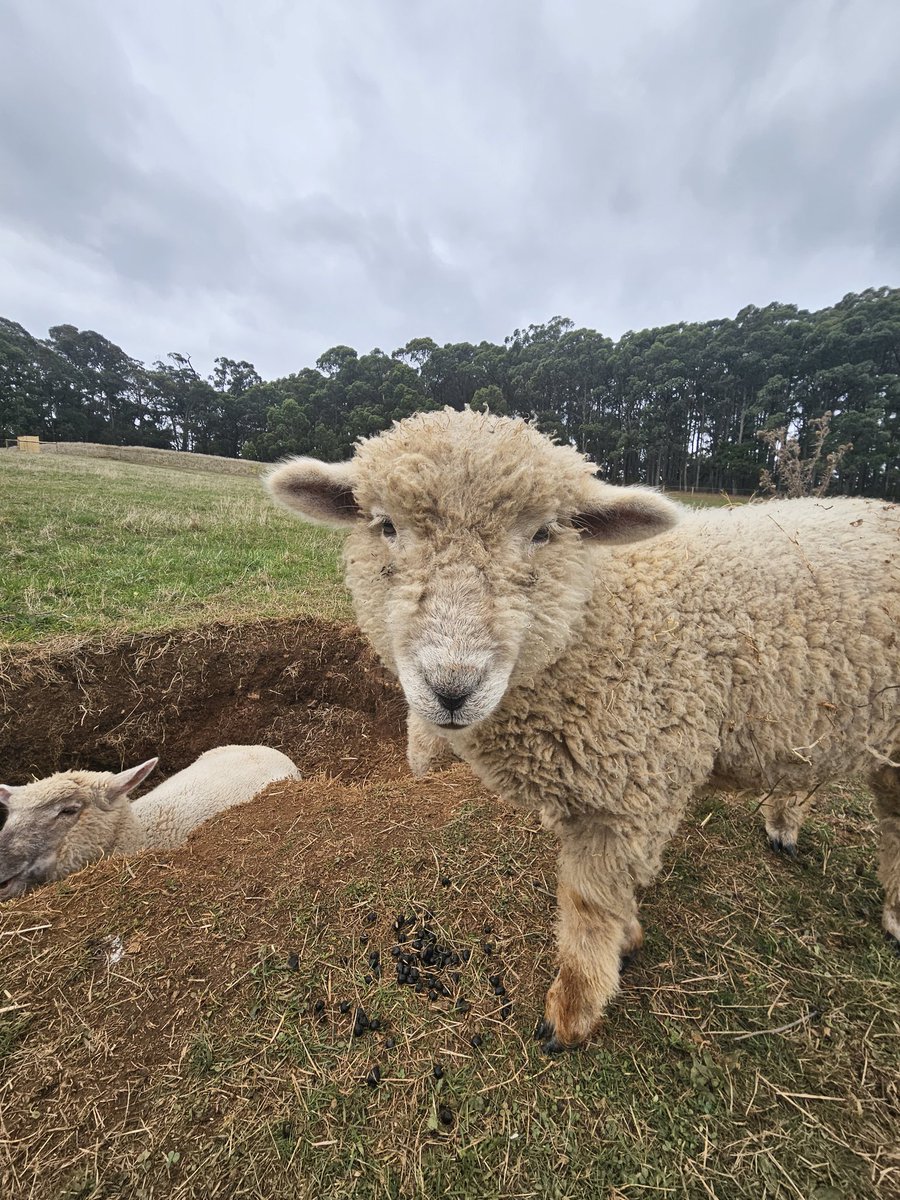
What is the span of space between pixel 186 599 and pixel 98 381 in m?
84.0

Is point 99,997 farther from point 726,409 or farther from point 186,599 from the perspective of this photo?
point 726,409

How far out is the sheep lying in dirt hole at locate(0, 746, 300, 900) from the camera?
3.41m

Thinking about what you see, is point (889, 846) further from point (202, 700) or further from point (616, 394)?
point (616, 394)

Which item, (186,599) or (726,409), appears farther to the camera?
(726,409)

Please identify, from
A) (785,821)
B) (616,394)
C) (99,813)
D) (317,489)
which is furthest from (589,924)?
(616,394)

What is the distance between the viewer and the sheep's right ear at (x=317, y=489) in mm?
2064

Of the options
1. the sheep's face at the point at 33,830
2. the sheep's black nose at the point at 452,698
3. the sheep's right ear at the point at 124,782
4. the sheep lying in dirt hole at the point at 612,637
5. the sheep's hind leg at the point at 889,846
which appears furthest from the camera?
the sheep's right ear at the point at 124,782

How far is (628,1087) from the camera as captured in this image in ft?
6.47

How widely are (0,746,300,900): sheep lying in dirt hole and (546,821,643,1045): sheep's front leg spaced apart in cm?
277

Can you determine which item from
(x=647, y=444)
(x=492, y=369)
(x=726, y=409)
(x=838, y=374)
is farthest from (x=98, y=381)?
(x=838, y=374)

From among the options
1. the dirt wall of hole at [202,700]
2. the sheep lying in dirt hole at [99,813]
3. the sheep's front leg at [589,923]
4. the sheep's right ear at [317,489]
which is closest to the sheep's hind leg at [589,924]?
the sheep's front leg at [589,923]

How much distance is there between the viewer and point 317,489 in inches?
84.2

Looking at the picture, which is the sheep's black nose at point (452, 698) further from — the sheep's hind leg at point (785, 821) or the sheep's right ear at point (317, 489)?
the sheep's hind leg at point (785, 821)

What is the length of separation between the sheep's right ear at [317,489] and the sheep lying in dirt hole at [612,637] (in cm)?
1
